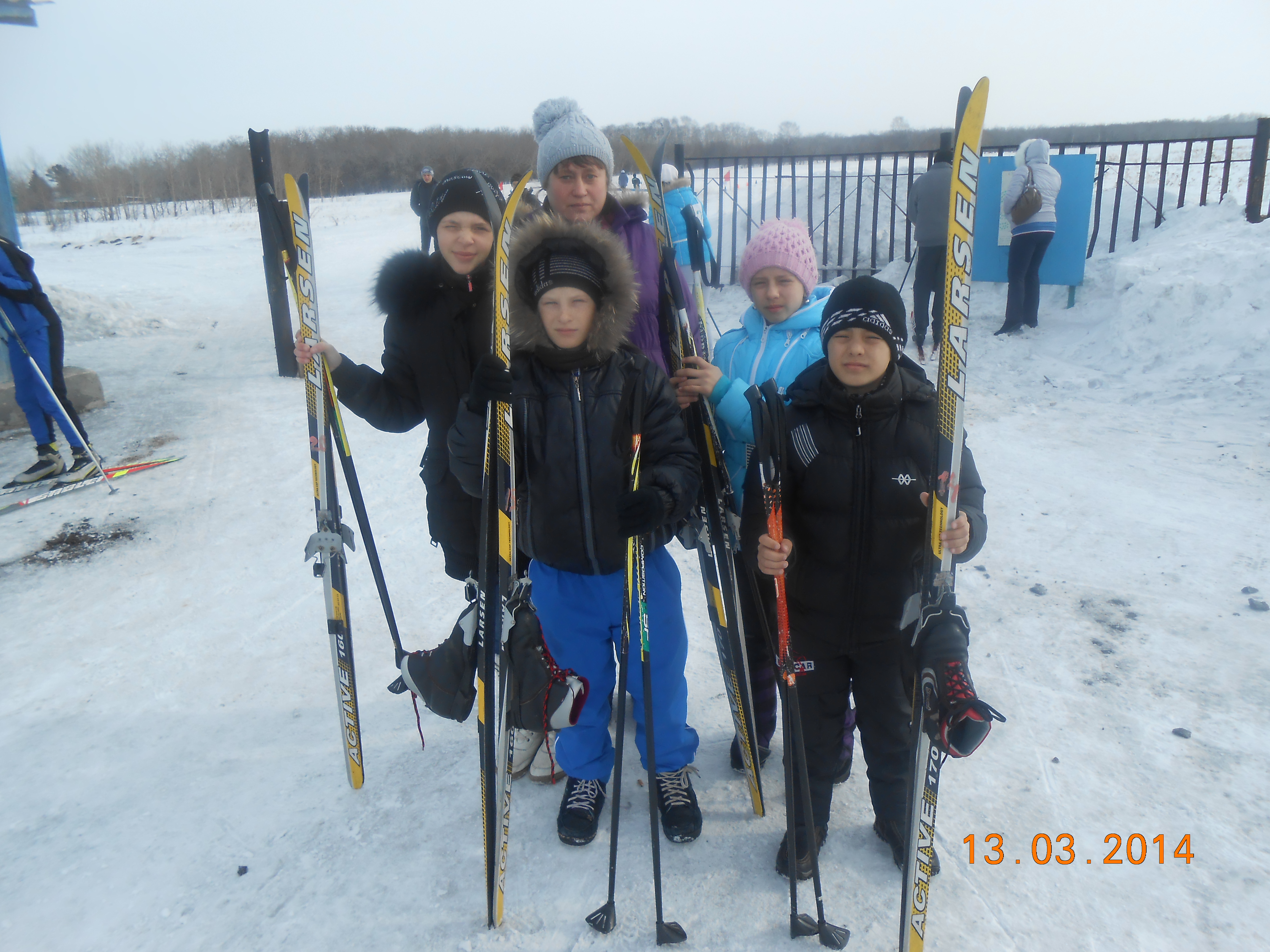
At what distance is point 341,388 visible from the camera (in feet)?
7.55

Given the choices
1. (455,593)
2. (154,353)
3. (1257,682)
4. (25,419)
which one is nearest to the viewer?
(1257,682)

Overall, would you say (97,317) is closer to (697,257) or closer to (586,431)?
(697,257)

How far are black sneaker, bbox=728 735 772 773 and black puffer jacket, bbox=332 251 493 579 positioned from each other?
3.91 feet

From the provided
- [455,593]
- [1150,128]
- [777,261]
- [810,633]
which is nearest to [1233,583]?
[810,633]

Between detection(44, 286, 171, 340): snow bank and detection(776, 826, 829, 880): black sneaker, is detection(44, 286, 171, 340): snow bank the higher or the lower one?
the higher one

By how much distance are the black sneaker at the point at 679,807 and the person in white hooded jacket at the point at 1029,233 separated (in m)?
6.80

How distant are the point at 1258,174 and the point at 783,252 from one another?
8.10 meters

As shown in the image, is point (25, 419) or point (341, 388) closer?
point (341, 388)

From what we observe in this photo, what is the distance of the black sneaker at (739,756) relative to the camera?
2.57 m

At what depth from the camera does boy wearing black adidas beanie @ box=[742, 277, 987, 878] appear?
193 cm

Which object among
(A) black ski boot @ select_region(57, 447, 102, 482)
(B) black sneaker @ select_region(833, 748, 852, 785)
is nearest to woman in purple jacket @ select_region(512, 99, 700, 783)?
(B) black sneaker @ select_region(833, 748, 852, 785)

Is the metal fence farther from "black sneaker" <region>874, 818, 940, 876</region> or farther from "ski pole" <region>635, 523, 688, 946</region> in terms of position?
"black sneaker" <region>874, 818, 940, 876</region>

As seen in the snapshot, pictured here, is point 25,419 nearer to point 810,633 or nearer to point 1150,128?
point 810,633

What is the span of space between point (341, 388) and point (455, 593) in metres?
1.68
